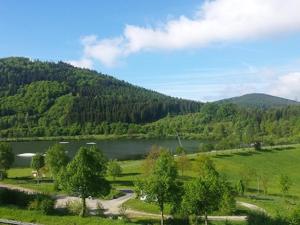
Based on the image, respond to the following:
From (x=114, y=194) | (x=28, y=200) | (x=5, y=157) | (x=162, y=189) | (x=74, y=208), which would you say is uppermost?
(x=5, y=157)

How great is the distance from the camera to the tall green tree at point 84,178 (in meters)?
54.9

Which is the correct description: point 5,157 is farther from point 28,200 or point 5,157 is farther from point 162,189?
point 162,189

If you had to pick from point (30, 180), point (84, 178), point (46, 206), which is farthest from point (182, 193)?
point (30, 180)

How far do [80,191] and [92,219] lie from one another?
18.1 feet

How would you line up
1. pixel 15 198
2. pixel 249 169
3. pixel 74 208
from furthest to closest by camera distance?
pixel 249 169, pixel 15 198, pixel 74 208

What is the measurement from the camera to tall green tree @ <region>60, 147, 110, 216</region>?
5491cm

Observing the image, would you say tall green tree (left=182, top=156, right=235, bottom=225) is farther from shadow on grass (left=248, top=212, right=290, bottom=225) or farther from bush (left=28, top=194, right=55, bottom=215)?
bush (left=28, top=194, right=55, bottom=215)

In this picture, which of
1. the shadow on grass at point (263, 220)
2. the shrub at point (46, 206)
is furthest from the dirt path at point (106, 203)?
the shadow on grass at point (263, 220)

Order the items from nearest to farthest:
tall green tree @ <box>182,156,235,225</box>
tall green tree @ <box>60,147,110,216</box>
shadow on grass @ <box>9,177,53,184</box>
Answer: tall green tree @ <box>182,156,235,225</box>, tall green tree @ <box>60,147,110,216</box>, shadow on grass @ <box>9,177,53,184</box>

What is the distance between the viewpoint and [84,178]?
5488 centimetres

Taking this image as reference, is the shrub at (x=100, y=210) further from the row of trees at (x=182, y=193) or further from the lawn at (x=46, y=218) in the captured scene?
the row of trees at (x=182, y=193)

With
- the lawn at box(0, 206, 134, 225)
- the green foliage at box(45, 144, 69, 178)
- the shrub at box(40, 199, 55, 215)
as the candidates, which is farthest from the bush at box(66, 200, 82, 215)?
the green foliage at box(45, 144, 69, 178)

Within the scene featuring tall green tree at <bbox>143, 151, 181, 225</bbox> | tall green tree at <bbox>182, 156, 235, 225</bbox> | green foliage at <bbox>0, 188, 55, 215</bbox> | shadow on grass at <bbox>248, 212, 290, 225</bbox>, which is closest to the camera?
shadow on grass at <bbox>248, 212, 290, 225</bbox>

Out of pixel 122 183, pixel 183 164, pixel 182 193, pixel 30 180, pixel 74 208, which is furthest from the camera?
pixel 183 164
